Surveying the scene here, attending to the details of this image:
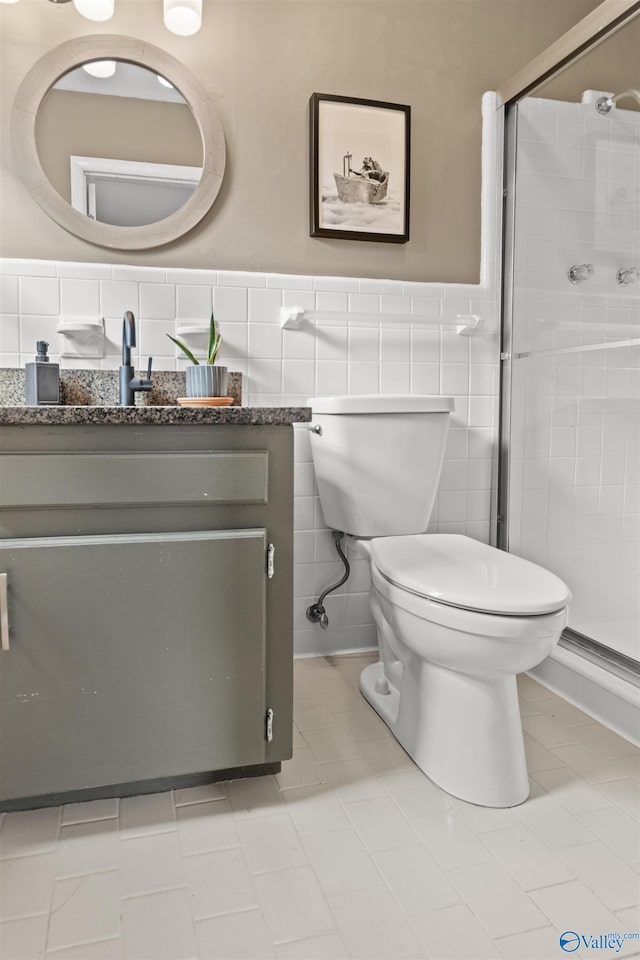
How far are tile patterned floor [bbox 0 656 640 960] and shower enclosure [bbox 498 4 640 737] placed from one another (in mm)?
→ 485

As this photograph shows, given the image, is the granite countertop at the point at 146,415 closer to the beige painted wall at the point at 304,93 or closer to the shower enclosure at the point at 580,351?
the beige painted wall at the point at 304,93

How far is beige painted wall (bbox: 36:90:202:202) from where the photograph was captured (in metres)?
1.71

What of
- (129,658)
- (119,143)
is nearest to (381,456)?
(129,658)

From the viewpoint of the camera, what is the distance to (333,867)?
3.76ft

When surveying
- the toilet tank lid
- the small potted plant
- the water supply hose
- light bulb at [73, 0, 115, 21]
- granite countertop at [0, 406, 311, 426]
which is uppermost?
light bulb at [73, 0, 115, 21]

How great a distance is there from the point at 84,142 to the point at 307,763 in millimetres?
1643

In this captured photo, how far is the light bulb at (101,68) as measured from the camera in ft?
5.65

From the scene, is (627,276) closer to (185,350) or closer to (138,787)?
(185,350)

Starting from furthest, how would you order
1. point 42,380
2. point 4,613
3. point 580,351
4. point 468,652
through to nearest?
point 580,351
point 42,380
point 468,652
point 4,613

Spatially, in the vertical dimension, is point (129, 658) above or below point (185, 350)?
below

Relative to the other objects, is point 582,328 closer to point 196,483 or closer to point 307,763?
point 196,483

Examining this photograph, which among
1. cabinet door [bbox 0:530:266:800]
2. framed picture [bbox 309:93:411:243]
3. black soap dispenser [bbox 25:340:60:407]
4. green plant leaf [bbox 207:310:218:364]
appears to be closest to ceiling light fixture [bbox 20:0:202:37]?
framed picture [bbox 309:93:411:243]

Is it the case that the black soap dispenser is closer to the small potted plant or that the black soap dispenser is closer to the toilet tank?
the small potted plant

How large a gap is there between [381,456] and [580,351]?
26.7 inches
